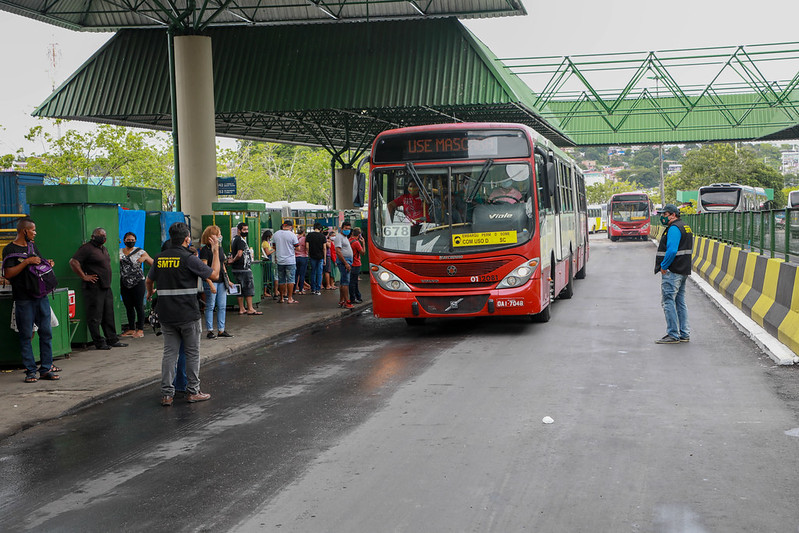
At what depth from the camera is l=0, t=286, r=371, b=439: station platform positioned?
918 cm

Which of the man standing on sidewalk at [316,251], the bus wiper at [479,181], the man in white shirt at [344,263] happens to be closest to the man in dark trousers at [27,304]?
the bus wiper at [479,181]

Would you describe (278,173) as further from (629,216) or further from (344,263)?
(344,263)

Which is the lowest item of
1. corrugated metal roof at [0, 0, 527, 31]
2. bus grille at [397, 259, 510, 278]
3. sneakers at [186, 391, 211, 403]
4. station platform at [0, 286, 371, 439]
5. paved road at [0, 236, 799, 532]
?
station platform at [0, 286, 371, 439]

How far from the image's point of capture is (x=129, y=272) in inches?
557

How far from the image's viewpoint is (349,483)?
19.6 ft

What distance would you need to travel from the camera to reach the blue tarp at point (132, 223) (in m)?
16.0

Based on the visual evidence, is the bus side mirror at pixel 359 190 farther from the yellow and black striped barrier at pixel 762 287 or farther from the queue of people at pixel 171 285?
the yellow and black striped barrier at pixel 762 287

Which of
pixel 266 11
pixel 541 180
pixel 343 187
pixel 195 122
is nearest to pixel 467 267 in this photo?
pixel 541 180

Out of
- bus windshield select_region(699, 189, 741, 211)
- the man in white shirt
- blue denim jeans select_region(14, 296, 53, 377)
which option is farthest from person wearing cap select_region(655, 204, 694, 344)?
bus windshield select_region(699, 189, 741, 211)

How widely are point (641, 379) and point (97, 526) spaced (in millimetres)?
6311

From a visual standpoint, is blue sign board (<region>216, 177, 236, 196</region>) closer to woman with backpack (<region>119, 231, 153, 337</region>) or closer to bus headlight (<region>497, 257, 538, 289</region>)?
woman with backpack (<region>119, 231, 153, 337</region>)

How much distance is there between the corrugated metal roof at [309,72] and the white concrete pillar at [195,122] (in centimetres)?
513

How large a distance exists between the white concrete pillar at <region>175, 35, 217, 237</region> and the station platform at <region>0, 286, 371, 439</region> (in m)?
5.98

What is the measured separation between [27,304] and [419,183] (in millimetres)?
6048
